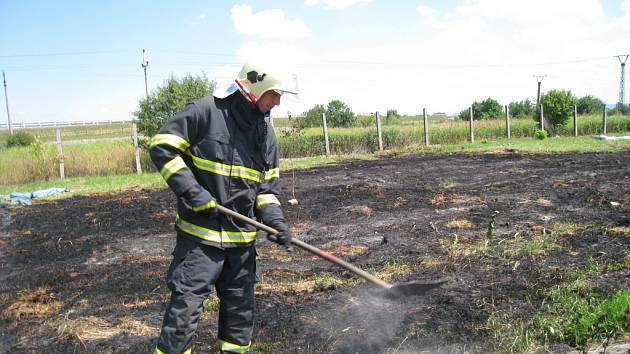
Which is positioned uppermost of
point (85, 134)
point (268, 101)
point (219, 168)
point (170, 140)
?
point (85, 134)

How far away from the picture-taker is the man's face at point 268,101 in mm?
2949

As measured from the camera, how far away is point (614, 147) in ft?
60.5

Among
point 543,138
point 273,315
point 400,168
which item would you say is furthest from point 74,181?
point 543,138

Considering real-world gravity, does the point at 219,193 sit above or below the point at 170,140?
below

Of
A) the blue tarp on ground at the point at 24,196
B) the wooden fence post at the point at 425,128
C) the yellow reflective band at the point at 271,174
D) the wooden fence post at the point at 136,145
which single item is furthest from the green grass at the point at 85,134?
the yellow reflective band at the point at 271,174

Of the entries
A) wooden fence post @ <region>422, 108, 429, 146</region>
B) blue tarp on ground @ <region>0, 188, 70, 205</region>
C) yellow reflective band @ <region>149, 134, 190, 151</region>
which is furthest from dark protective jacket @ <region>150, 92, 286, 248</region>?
wooden fence post @ <region>422, 108, 429, 146</region>

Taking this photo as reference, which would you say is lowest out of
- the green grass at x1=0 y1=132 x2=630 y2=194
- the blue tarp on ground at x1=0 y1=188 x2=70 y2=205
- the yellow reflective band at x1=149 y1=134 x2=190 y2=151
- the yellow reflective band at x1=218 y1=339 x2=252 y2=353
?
the yellow reflective band at x1=218 y1=339 x2=252 y2=353

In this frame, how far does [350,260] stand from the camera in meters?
5.63

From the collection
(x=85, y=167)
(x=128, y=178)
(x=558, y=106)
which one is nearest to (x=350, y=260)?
(x=128, y=178)

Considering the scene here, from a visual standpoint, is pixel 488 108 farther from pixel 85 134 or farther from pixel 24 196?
pixel 24 196

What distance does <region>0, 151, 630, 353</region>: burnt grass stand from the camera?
369 cm

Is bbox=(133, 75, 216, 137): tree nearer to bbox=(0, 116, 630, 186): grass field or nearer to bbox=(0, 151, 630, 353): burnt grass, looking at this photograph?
bbox=(0, 116, 630, 186): grass field

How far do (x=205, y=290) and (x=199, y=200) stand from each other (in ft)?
1.72

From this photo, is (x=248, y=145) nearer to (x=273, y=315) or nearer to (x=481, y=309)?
(x=273, y=315)
